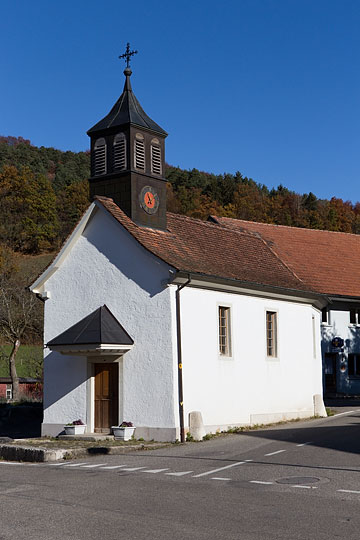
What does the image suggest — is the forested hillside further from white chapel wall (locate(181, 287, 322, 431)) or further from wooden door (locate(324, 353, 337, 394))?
white chapel wall (locate(181, 287, 322, 431))

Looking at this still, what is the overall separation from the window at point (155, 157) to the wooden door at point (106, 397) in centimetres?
638

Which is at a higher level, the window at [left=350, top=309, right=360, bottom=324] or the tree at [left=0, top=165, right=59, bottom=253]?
the tree at [left=0, top=165, right=59, bottom=253]

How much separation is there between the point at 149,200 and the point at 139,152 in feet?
4.98

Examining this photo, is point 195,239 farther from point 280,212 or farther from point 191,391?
point 280,212

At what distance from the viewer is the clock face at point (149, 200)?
2228 centimetres

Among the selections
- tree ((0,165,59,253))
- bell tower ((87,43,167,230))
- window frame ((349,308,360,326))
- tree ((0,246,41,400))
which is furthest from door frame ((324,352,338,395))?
tree ((0,165,59,253))

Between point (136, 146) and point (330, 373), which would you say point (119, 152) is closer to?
point (136, 146)

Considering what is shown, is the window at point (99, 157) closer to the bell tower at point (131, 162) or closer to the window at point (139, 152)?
the bell tower at point (131, 162)

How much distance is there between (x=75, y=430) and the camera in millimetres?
20500

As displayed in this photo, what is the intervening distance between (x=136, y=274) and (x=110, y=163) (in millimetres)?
3987

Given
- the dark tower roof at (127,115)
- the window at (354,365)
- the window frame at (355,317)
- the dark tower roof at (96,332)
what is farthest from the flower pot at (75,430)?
the window frame at (355,317)

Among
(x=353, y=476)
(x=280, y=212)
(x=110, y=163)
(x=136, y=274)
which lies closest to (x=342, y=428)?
(x=136, y=274)

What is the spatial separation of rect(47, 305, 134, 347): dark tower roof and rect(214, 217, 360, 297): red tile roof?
61.6ft

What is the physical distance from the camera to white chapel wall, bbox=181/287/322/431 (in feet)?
66.9
